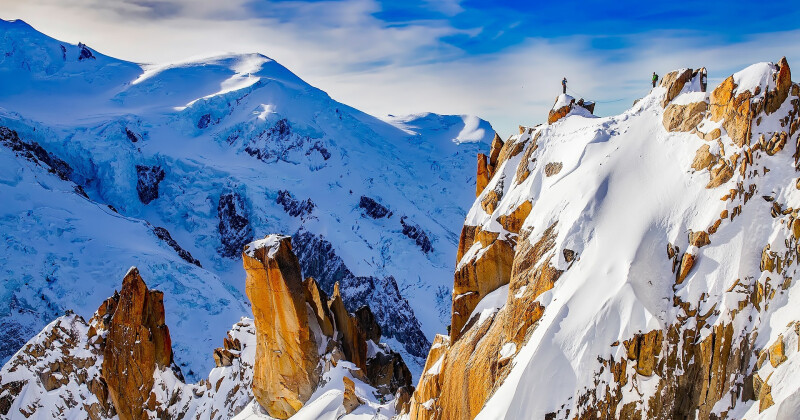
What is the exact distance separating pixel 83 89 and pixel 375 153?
64.4 metres

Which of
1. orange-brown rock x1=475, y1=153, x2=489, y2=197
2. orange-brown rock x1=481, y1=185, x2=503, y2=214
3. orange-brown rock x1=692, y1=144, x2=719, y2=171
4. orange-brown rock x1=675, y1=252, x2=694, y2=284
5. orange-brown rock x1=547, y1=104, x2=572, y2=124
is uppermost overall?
orange-brown rock x1=547, y1=104, x2=572, y2=124

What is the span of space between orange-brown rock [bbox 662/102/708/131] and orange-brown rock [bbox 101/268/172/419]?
1330 inches

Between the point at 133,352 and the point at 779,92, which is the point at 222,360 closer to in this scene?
the point at 133,352

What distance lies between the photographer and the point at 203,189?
3974 inches

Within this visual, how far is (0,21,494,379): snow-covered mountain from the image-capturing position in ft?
203

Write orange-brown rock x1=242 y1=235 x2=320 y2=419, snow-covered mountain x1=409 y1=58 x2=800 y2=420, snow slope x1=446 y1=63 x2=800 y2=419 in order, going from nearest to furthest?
snow slope x1=446 y1=63 x2=800 y2=419, snow-covered mountain x1=409 y1=58 x2=800 y2=420, orange-brown rock x1=242 y1=235 x2=320 y2=419

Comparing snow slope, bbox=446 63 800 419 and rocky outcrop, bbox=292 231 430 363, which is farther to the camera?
rocky outcrop, bbox=292 231 430 363

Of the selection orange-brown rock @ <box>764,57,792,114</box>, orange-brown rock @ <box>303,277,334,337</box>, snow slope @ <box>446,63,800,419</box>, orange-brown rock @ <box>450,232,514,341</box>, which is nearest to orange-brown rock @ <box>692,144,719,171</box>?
snow slope @ <box>446,63,800,419</box>

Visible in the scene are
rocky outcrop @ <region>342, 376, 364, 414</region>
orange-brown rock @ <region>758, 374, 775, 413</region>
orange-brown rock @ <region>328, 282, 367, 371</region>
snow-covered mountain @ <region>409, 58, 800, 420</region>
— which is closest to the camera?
orange-brown rock @ <region>758, 374, 775, 413</region>

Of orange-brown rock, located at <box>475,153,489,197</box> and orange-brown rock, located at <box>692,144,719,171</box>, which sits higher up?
orange-brown rock, located at <box>692,144,719,171</box>

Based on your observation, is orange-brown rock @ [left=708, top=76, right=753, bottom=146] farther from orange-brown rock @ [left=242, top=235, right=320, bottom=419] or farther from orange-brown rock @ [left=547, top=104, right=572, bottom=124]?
orange-brown rock @ [left=242, top=235, right=320, bottom=419]

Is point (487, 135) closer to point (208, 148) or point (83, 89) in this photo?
point (208, 148)

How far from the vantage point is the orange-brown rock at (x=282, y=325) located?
1300 inches

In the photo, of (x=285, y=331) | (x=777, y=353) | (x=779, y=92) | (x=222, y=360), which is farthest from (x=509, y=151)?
(x=222, y=360)
